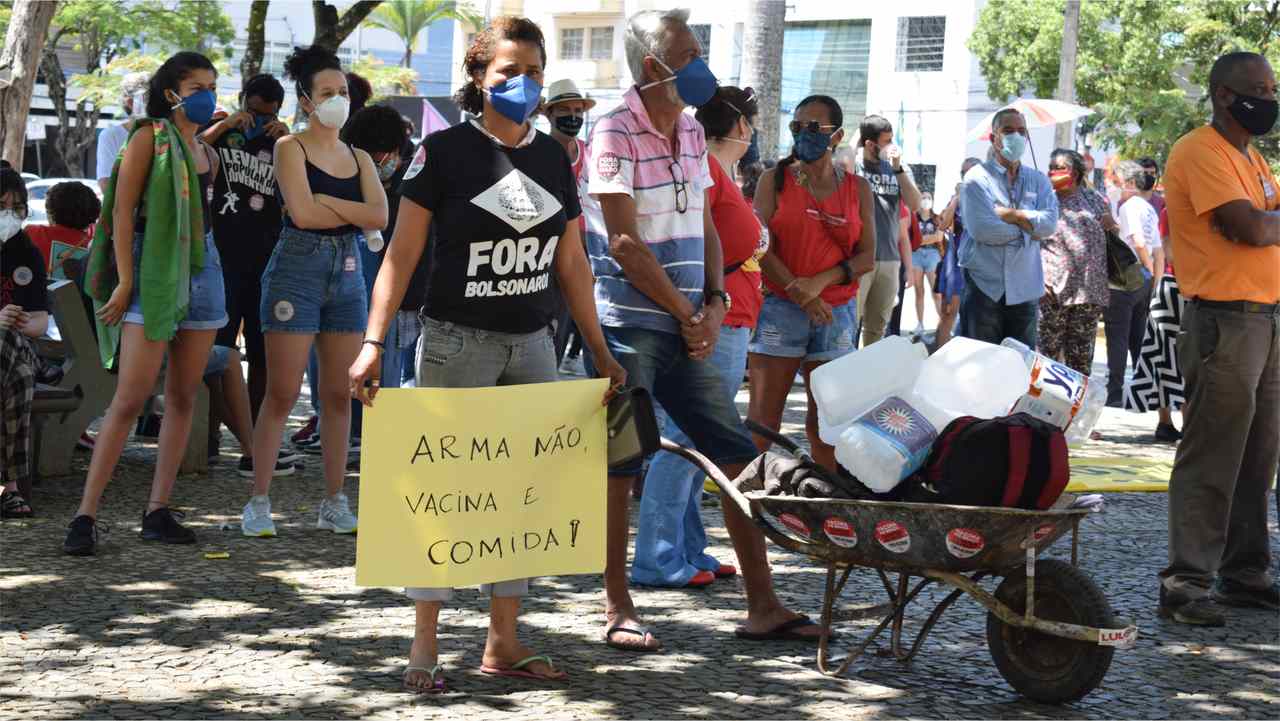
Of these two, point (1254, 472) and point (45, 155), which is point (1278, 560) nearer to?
point (1254, 472)

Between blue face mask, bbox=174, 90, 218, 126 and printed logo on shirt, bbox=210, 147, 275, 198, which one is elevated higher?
blue face mask, bbox=174, 90, 218, 126

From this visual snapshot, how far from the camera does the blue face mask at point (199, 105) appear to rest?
657cm

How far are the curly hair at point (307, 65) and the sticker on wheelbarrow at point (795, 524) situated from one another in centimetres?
318

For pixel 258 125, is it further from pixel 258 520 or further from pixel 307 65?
pixel 258 520

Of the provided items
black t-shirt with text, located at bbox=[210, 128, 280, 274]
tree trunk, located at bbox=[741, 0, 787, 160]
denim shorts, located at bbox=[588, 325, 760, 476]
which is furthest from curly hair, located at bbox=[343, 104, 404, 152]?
tree trunk, located at bbox=[741, 0, 787, 160]

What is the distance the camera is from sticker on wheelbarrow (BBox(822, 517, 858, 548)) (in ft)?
15.3

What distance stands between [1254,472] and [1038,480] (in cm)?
196

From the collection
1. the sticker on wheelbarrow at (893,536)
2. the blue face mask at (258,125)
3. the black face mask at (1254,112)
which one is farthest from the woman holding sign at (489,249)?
the blue face mask at (258,125)

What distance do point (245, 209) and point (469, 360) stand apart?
395 cm

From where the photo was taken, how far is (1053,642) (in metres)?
4.72

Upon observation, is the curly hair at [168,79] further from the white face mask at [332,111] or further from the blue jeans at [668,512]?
the blue jeans at [668,512]

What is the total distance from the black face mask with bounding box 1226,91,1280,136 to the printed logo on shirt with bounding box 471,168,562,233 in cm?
279

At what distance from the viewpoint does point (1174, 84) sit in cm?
4100

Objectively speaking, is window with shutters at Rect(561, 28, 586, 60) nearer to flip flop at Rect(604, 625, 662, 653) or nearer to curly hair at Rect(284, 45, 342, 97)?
curly hair at Rect(284, 45, 342, 97)
